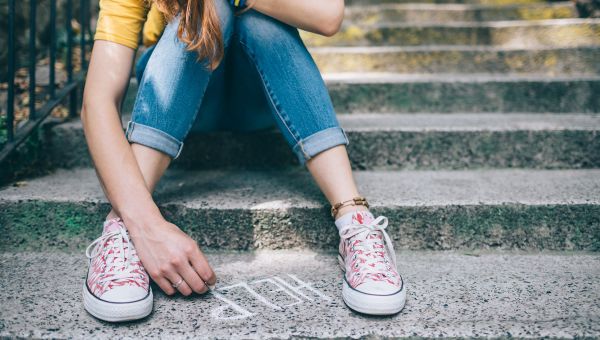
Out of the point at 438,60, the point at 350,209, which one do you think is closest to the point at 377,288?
the point at 350,209

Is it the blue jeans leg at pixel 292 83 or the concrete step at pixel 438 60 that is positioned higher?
the blue jeans leg at pixel 292 83

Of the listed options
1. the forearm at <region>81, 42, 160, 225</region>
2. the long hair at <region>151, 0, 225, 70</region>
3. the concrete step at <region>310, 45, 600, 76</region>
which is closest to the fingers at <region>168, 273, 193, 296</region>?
the forearm at <region>81, 42, 160, 225</region>

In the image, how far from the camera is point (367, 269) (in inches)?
50.4

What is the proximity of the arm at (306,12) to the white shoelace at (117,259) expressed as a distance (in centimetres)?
73

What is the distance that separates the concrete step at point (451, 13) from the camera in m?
3.44

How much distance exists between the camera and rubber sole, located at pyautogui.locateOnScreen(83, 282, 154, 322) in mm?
1166

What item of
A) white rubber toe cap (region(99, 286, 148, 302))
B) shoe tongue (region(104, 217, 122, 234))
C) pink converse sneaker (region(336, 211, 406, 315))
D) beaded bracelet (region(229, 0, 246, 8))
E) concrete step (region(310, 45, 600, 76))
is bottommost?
white rubber toe cap (region(99, 286, 148, 302))

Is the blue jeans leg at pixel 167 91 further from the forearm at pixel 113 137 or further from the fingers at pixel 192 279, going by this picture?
the fingers at pixel 192 279

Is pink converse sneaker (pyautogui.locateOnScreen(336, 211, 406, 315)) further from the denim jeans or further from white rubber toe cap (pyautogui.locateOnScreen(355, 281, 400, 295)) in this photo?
the denim jeans

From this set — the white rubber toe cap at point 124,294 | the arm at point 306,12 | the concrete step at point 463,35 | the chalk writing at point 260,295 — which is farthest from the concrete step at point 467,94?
the white rubber toe cap at point 124,294

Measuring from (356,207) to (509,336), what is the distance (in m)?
0.51

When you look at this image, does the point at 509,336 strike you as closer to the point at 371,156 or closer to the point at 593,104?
the point at 371,156

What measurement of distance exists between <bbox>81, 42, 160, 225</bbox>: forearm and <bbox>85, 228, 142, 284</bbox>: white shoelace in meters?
0.06

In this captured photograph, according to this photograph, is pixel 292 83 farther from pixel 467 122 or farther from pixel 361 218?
pixel 467 122
